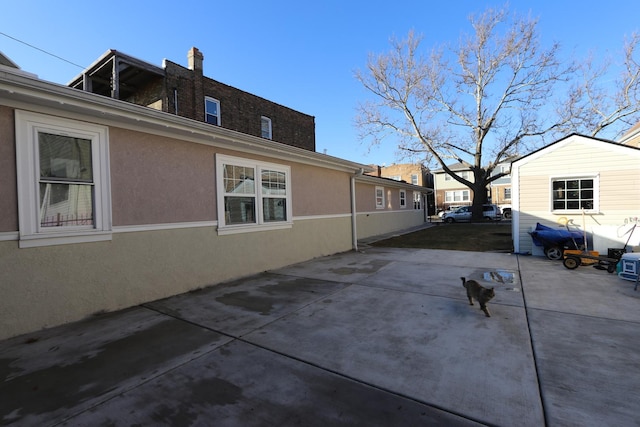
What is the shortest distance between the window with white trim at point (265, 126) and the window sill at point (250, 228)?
12.2 m

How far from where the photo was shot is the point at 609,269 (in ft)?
19.9

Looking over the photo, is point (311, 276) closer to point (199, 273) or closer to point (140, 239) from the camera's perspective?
point (199, 273)

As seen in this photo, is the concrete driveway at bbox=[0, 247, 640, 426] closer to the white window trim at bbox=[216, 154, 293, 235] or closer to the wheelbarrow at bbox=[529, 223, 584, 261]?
the white window trim at bbox=[216, 154, 293, 235]

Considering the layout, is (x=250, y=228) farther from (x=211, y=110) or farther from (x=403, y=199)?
(x=403, y=199)

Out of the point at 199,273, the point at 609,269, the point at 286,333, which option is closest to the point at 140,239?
the point at 199,273

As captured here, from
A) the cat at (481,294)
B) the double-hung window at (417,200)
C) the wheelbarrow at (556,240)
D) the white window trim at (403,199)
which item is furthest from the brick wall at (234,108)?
the wheelbarrow at (556,240)

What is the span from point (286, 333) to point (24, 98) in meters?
4.26

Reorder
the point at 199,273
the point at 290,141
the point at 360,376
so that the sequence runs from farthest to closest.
Answer: the point at 290,141, the point at 199,273, the point at 360,376

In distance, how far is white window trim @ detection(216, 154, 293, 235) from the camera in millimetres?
5953

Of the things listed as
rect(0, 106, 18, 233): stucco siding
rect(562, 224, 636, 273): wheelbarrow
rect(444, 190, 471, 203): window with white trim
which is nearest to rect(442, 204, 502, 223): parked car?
rect(444, 190, 471, 203): window with white trim

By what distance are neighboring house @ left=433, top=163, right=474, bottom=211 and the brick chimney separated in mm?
28770

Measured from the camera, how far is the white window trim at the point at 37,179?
141 inches

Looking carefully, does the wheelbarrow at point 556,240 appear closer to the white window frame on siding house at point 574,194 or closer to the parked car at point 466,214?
the white window frame on siding house at point 574,194

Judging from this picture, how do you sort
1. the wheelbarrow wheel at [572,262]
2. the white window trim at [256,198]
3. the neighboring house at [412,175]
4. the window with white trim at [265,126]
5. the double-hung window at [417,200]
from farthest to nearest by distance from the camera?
the neighboring house at [412,175]
the double-hung window at [417,200]
the window with white trim at [265,126]
the wheelbarrow wheel at [572,262]
the white window trim at [256,198]
